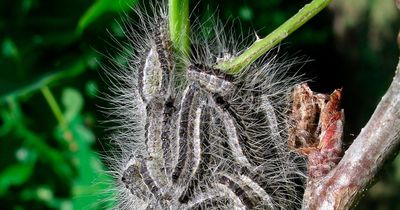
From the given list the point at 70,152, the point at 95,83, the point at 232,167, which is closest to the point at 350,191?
the point at 232,167

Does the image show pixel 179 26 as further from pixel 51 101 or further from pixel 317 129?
pixel 51 101

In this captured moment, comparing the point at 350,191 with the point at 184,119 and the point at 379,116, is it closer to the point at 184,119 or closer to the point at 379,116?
the point at 379,116

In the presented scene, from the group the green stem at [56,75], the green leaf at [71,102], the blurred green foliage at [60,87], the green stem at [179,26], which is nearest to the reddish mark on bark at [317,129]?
the green stem at [179,26]

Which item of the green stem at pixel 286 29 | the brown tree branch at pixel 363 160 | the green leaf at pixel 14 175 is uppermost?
the green leaf at pixel 14 175

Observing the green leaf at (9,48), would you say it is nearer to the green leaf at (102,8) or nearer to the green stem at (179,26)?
the green leaf at (102,8)

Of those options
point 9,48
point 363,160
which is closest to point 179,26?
point 363,160

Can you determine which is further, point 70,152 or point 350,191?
point 70,152
